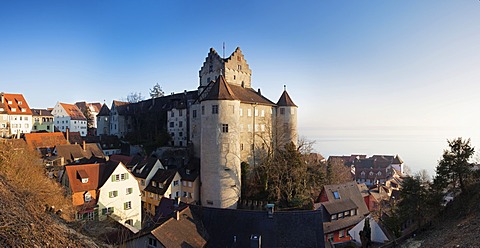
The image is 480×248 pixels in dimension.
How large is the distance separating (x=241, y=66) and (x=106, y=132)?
113ft

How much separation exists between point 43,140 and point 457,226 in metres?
47.8

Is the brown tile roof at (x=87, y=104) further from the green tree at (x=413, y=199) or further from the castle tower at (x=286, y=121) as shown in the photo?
the green tree at (x=413, y=199)

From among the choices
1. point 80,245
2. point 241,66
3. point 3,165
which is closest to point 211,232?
point 3,165

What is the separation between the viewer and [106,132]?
190 ft

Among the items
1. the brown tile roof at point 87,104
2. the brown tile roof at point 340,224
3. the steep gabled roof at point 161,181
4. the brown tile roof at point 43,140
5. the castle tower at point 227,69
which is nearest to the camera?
the brown tile roof at point 340,224

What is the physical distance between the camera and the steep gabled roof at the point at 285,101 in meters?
37.6

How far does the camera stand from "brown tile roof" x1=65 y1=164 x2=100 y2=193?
2396 centimetres

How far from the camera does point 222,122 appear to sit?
1123 inches

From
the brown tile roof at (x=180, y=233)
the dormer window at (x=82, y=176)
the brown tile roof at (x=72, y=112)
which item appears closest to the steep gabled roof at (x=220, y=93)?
the brown tile roof at (x=180, y=233)

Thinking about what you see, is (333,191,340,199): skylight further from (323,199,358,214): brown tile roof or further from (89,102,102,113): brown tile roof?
(89,102,102,113): brown tile roof

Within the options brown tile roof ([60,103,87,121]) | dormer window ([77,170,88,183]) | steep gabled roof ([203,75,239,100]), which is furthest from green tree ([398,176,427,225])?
brown tile roof ([60,103,87,121])

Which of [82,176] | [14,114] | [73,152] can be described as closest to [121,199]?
[82,176]

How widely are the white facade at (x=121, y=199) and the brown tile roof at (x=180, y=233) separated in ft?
30.0

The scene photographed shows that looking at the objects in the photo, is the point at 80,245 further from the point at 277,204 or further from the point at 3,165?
the point at 277,204
